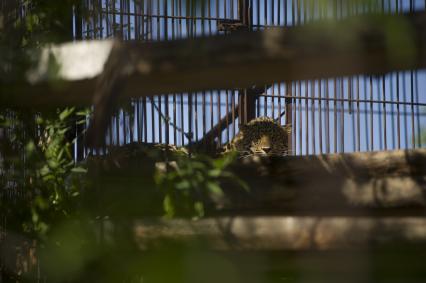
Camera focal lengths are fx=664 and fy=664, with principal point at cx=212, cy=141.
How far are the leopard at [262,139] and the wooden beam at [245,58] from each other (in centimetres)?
341

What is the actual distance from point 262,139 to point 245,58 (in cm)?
382

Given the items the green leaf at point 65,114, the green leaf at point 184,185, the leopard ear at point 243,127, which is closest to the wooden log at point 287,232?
the green leaf at point 184,185

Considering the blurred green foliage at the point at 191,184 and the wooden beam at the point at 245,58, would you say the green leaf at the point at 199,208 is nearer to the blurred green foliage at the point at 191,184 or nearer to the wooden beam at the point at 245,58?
the blurred green foliage at the point at 191,184

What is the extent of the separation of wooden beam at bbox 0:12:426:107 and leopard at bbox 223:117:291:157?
11.2 feet

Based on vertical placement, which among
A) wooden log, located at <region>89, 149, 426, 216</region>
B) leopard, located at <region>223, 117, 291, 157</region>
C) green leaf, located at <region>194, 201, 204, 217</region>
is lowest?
green leaf, located at <region>194, 201, 204, 217</region>

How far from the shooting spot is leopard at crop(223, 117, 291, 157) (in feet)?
16.6

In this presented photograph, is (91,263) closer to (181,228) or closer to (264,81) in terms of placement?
(181,228)

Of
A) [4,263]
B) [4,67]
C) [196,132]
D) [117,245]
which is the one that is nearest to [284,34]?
[4,67]

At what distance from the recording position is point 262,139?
5.10 meters

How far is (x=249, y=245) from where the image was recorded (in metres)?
1.93

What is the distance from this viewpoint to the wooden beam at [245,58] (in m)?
1.19

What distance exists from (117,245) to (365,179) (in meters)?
0.79

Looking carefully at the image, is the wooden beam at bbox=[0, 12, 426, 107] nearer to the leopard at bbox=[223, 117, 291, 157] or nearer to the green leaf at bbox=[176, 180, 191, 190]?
the green leaf at bbox=[176, 180, 191, 190]

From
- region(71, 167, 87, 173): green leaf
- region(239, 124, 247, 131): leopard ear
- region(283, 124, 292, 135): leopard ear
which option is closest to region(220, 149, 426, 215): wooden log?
region(71, 167, 87, 173): green leaf
